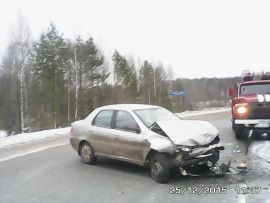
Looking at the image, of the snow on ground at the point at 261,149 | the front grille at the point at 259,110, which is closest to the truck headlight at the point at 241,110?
the front grille at the point at 259,110

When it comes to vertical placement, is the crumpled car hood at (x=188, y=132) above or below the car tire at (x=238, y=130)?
above

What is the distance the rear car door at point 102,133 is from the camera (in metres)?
8.75

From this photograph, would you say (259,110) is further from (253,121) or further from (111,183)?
(111,183)

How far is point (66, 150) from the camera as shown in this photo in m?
12.4

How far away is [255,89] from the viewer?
13055 mm

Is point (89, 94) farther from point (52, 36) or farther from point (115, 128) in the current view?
point (115, 128)

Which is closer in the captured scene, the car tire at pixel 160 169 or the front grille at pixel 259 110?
the car tire at pixel 160 169

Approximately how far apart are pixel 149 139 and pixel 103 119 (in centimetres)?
194

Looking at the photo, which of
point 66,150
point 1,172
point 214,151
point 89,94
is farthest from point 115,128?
point 89,94

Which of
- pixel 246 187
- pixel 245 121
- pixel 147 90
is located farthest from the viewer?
pixel 147 90

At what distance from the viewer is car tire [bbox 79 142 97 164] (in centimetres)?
936

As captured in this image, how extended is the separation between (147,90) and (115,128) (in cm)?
5709

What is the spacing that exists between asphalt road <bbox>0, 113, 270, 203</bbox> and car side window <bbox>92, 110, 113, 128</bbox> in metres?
0.97
